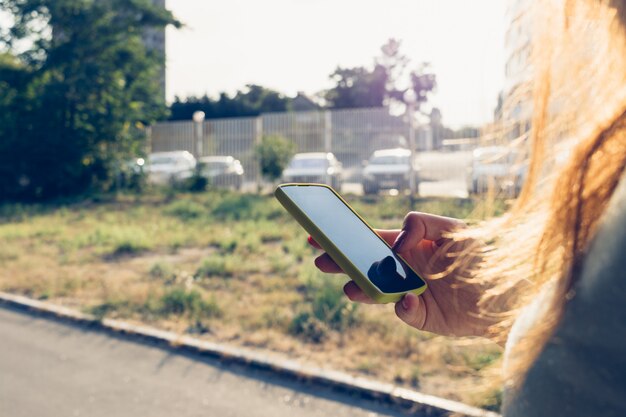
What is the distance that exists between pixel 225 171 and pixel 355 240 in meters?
18.7

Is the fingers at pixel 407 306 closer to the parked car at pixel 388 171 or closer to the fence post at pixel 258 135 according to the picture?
the parked car at pixel 388 171

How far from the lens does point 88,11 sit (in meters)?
18.6

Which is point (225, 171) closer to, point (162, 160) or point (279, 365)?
point (162, 160)

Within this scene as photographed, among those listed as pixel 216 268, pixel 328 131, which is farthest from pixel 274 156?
pixel 216 268

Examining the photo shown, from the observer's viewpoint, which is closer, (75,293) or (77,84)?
(75,293)

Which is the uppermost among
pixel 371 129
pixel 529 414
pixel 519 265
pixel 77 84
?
pixel 77 84

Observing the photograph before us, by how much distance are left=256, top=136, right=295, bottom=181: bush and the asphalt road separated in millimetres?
13075

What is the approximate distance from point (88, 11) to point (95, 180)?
487cm

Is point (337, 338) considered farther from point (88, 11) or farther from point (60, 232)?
point (88, 11)

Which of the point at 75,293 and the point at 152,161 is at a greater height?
the point at 152,161

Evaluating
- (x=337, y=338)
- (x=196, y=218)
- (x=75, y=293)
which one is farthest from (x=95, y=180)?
(x=337, y=338)

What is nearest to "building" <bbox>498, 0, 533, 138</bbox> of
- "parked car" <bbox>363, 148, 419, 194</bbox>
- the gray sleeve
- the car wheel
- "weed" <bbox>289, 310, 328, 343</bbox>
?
the gray sleeve

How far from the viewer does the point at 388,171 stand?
58.1 feet

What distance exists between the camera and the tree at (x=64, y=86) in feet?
60.2
